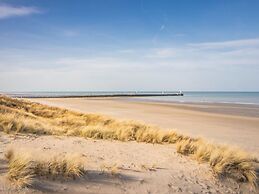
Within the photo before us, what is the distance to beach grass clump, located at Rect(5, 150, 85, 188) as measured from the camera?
5.93 metres

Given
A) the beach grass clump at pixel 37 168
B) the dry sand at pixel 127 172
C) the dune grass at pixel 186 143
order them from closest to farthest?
the beach grass clump at pixel 37 168 < the dry sand at pixel 127 172 < the dune grass at pixel 186 143

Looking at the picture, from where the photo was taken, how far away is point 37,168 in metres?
6.34

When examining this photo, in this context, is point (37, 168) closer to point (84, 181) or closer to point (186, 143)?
point (84, 181)

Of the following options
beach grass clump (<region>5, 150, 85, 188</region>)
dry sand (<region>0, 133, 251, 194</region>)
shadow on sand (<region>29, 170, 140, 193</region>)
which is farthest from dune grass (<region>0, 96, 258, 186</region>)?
beach grass clump (<region>5, 150, 85, 188</region>)

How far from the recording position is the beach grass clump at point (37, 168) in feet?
19.5

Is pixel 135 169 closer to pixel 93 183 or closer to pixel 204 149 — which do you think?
pixel 93 183

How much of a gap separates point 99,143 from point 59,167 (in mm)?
3551

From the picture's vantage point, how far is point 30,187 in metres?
5.82

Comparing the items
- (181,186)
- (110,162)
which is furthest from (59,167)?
(181,186)

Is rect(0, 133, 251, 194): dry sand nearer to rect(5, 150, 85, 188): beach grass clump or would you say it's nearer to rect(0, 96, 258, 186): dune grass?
rect(5, 150, 85, 188): beach grass clump

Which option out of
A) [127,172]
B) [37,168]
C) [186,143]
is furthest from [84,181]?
[186,143]

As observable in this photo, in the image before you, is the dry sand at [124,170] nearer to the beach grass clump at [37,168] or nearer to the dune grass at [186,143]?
the beach grass clump at [37,168]

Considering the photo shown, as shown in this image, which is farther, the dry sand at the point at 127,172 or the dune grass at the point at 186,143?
the dune grass at the point at 186,143

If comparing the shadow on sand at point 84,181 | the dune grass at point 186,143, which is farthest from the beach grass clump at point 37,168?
the dune grass at point 186,143
